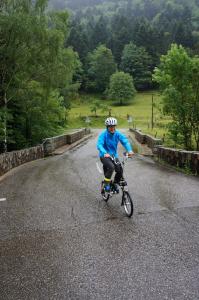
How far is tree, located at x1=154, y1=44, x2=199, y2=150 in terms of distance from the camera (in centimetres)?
1827

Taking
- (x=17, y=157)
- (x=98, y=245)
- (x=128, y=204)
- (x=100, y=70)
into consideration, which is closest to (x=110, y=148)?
(x=128, y=204)

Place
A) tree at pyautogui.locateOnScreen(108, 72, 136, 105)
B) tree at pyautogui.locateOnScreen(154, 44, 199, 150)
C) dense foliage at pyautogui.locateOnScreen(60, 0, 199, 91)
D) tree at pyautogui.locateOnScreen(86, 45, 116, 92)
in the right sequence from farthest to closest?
dense foliage at pyautogui.locateOnScreen(60, 0, 199, 91), tree at pyautogui.locateOnScreen(86, 45, 116, 92), tree at pyautogui.locateOnScreen(108, 72, 136, 105), tree at pyautogui.locateOnScreen(154, 44, 199, 150)

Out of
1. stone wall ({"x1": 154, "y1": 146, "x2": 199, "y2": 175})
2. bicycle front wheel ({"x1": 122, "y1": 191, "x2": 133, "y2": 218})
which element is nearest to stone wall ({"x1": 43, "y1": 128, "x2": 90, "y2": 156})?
stone wall ({"x1": 154, "y1": 146, "x2": 199, "y2": 175})

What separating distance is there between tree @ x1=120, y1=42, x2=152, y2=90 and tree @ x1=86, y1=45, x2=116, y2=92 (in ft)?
17.2

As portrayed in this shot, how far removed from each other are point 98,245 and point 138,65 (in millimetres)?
110098

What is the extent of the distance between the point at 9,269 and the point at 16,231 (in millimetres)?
1775

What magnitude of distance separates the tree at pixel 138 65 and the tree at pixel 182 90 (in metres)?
91.2

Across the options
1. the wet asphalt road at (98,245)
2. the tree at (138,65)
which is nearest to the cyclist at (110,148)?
the wet asphalt road at (98,245)

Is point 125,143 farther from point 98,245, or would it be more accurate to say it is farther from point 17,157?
point 17,157

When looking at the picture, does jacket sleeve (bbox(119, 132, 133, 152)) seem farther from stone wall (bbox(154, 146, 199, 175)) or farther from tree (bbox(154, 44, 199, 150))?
tree (bbox(154, 44, 199, 150))

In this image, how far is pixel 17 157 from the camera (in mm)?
17375

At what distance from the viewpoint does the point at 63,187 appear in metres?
10.9

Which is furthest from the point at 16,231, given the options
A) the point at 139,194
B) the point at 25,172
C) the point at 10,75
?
the point at 10,75

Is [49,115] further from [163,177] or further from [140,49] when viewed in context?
[140,49]
